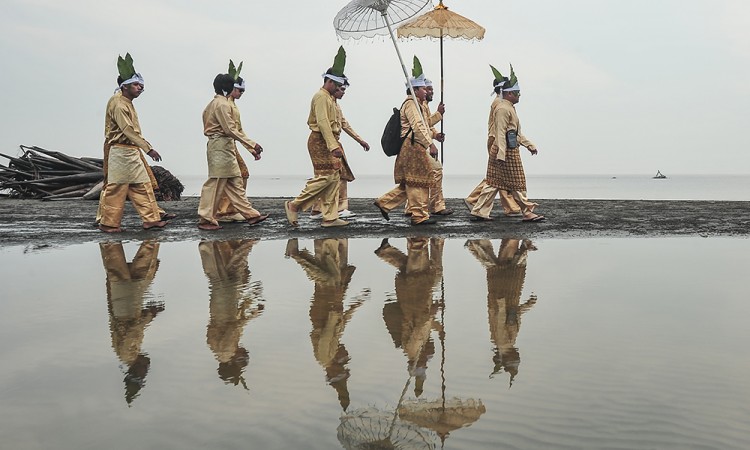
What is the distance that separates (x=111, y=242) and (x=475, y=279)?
4.17 meters

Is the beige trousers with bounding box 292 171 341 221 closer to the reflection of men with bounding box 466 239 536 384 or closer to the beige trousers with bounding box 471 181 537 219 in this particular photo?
the beige trousers with bounding box 471 181 537 219

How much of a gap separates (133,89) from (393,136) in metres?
3.06

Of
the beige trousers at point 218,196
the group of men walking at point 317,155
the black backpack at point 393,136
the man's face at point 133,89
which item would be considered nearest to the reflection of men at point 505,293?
the group of men walking at point 317,155

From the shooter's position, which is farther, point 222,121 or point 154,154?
point 222,121

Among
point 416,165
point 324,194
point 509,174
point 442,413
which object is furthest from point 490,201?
point 442,413

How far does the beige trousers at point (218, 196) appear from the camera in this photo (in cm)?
838

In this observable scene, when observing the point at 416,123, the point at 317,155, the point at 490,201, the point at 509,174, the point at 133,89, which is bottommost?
the point at 490,201

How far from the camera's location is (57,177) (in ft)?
52.4

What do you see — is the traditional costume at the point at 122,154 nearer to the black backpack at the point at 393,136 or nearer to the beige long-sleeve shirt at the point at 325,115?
the beige long-sleeve shirt at the point at 325,115

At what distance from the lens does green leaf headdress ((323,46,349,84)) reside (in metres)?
7.93

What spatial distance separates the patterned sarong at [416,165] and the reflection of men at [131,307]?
323cm

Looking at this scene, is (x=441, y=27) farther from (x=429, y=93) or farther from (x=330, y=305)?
(x=330, y=305)

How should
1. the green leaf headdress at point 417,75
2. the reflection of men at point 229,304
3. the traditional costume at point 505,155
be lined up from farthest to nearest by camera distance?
the traditional costume at point 505,155 < the green leaf headdress at point 417,75 < the reflection of men at point 229,304

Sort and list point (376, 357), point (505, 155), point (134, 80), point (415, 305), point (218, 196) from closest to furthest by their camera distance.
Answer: point (376, 357)
point (415, 305)
point (134, 80)
point (218, 196)
point (505, 155)
